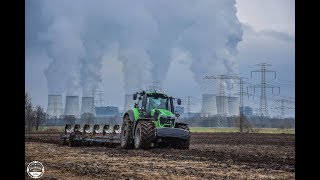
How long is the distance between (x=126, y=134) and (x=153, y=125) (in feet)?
5.77

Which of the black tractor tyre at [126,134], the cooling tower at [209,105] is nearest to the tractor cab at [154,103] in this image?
the black tractor tyre at [126,134]

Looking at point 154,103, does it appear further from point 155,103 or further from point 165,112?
point 165,112

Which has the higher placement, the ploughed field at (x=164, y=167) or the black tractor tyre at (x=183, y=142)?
the black tractor tyre at (x=183, y=142)

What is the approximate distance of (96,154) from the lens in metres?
18.5

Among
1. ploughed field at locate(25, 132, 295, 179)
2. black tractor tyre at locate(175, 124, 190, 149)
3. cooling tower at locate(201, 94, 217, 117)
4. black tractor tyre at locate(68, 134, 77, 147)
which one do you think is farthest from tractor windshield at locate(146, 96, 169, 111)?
cooling tower at locate(201, 94, 217, 117)

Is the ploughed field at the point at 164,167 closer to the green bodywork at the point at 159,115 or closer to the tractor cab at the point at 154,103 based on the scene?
the green bodywork at the point at 159,115

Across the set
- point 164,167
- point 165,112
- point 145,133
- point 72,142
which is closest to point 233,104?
point 72,142

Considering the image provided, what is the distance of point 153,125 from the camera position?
19.5 metres

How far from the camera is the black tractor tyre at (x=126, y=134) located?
67.8 feet

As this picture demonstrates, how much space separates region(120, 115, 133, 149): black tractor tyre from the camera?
20.7m
